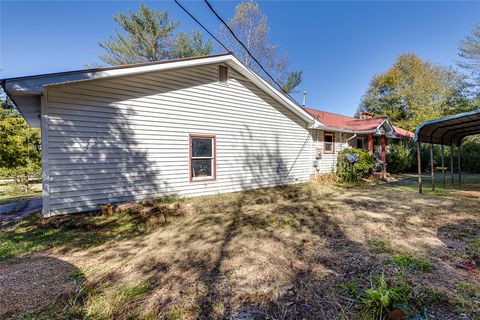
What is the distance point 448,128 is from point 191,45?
1940 cm

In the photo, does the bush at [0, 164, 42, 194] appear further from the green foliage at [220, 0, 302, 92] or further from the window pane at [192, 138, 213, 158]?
the green foliage at [220, 0, 302, 92]

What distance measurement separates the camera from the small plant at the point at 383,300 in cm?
197

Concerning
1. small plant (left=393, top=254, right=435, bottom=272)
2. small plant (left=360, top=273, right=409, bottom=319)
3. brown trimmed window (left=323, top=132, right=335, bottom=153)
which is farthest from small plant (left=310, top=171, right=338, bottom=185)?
small plant (left=360, top=273, right=409, bottom=319)

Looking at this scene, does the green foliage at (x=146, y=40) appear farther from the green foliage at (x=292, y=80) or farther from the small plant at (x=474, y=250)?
the small plant at (x=474, y=250)

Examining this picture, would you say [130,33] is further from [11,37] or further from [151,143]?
[151,143]

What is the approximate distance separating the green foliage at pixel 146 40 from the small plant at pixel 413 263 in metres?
21.4

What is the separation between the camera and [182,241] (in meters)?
4.04

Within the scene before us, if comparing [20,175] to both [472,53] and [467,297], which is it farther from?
[472,53]

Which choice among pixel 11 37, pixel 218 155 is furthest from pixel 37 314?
pixel 11 37

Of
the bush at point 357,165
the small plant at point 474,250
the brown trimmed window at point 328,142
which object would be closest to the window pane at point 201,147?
the small plant at point 474,250

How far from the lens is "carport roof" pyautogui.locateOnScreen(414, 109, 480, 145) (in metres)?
6.63

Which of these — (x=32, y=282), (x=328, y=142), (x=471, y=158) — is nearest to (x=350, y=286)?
(x=32, y=282)

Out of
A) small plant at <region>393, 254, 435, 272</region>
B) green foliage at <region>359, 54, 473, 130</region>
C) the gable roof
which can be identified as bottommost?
small plant at <region>393, 254, 435, 272</region>

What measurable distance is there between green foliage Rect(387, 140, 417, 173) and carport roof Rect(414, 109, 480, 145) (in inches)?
200
